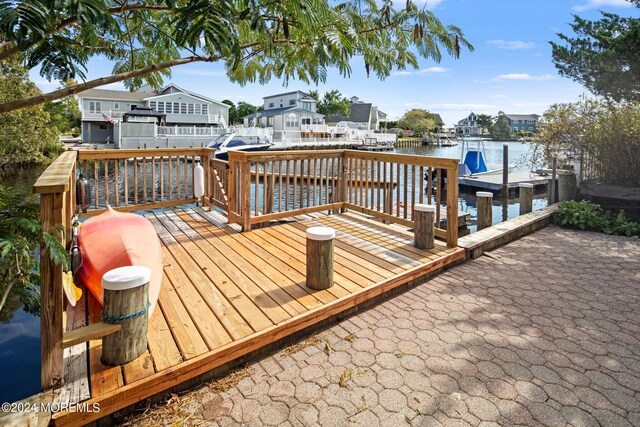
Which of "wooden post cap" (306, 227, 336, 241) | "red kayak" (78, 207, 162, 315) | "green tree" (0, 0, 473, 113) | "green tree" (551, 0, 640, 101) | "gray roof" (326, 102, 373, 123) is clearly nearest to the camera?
"green tree" (0, 0, 473, 113)

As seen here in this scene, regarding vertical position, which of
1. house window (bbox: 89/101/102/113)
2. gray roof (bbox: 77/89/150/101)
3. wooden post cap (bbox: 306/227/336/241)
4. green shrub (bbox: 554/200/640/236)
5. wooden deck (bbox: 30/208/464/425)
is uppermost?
gray roof (bbox: 77/89/150/101)

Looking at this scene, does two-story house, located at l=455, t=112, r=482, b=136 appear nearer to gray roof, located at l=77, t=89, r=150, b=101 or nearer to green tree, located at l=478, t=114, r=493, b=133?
green tree, located at l=478, t=114, r=493, b=133

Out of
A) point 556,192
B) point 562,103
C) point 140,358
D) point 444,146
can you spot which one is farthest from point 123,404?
point 444,146

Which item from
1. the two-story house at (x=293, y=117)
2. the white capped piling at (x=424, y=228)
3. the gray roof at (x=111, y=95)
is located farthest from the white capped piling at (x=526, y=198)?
the gray roof at (x=111, y=95)

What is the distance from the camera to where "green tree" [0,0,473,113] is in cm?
167

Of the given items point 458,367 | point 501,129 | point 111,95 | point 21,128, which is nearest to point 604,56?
point 458,367

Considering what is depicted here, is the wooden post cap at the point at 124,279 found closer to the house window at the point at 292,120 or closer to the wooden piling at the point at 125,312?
the wooden piling at the point at 125,312

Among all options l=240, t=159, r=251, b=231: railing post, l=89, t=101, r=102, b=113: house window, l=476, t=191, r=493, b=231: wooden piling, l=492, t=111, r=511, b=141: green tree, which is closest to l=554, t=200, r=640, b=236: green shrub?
l=476, t=191, r=493, b=231: wooden piling

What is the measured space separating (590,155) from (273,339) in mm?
7549

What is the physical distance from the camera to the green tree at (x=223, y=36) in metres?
1.67

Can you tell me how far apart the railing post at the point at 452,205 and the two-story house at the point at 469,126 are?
8977 cm

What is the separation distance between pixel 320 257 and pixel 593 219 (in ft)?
17.5

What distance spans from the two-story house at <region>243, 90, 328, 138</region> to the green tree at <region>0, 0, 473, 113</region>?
32.9 m

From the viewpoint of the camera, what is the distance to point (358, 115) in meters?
61.2
